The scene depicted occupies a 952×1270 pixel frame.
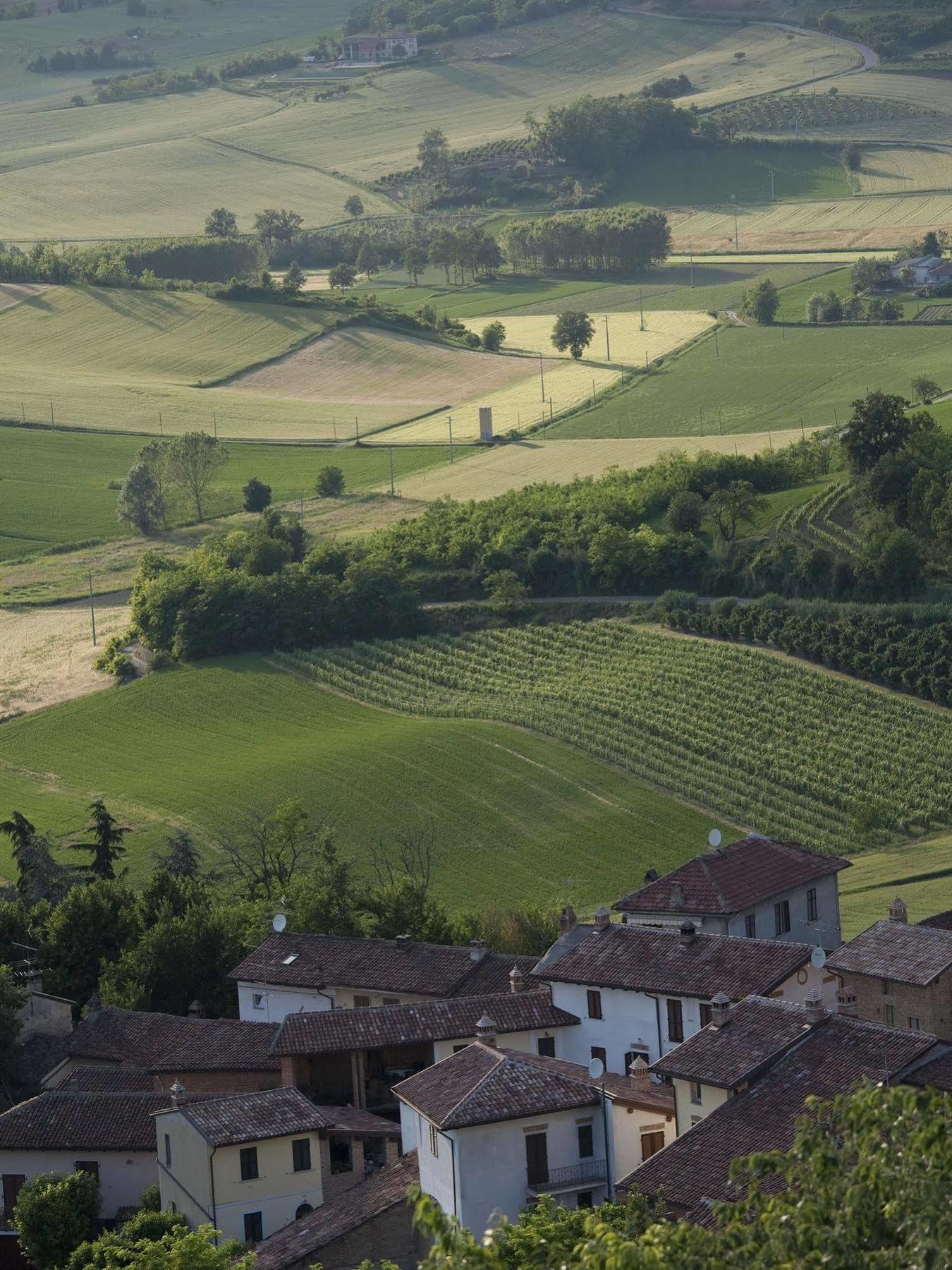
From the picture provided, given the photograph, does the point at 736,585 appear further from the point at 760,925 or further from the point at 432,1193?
the point at 432,1193

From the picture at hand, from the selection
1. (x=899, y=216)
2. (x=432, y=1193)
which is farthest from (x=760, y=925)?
(x=899, y=216)

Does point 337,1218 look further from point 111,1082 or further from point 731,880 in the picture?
point 731,880

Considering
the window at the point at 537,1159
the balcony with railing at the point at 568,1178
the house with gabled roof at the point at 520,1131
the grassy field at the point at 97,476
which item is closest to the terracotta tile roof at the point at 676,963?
the house with gabled roof at the point at 520,1131

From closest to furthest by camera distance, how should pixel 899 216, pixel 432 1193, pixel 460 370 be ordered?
pixel 432 1193, pixel 460 370, pixel 899 216

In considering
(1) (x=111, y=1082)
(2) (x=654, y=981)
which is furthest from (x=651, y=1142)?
(1) (x=111, y=1082)

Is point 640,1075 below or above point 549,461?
above

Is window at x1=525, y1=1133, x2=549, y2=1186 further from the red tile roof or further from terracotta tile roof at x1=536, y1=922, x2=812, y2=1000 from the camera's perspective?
terracotta tile roof at x1=536, y1=922, x2=812, y2=1000

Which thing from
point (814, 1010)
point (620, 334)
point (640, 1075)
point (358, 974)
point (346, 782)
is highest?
point (814, 1010)
